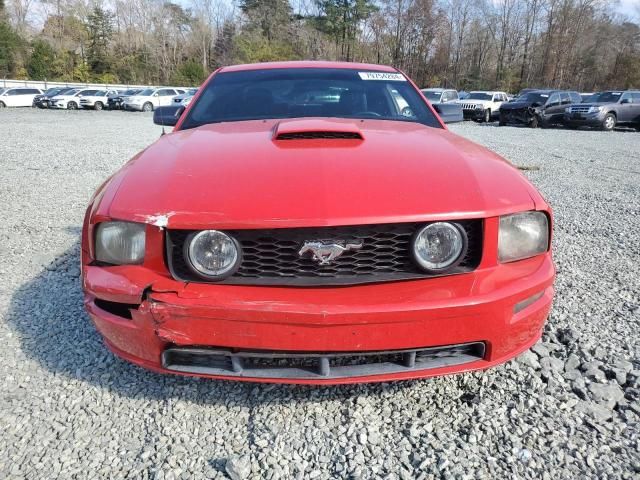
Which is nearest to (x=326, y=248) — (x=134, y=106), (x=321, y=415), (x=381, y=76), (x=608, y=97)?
(x=321, y=415)

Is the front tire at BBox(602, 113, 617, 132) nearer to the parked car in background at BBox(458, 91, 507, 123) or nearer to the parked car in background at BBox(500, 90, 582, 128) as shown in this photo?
the parked car in background at BBox(500, 90, 582, 128)

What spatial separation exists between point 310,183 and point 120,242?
715mm

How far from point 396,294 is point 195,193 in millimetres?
786

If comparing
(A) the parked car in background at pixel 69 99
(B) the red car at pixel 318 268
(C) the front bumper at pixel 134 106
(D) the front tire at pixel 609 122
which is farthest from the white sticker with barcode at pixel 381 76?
(A) the parked car in background at pixel 69 99

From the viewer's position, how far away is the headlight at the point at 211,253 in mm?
1563

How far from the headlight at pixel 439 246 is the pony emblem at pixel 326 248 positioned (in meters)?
0.22

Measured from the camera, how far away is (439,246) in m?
1.62

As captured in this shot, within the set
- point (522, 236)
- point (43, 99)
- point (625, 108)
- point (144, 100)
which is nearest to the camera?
point (522, 236)

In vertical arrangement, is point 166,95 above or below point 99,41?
below

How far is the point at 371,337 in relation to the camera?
151 centimetres

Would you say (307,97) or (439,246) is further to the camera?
(307,97)

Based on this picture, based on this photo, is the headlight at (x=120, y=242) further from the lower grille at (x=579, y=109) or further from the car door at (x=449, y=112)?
the lower grille at (x=579, y=109)

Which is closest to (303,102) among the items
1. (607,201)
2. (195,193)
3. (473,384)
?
(195,193)

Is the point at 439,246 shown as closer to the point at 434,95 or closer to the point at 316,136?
the point at 316,136
